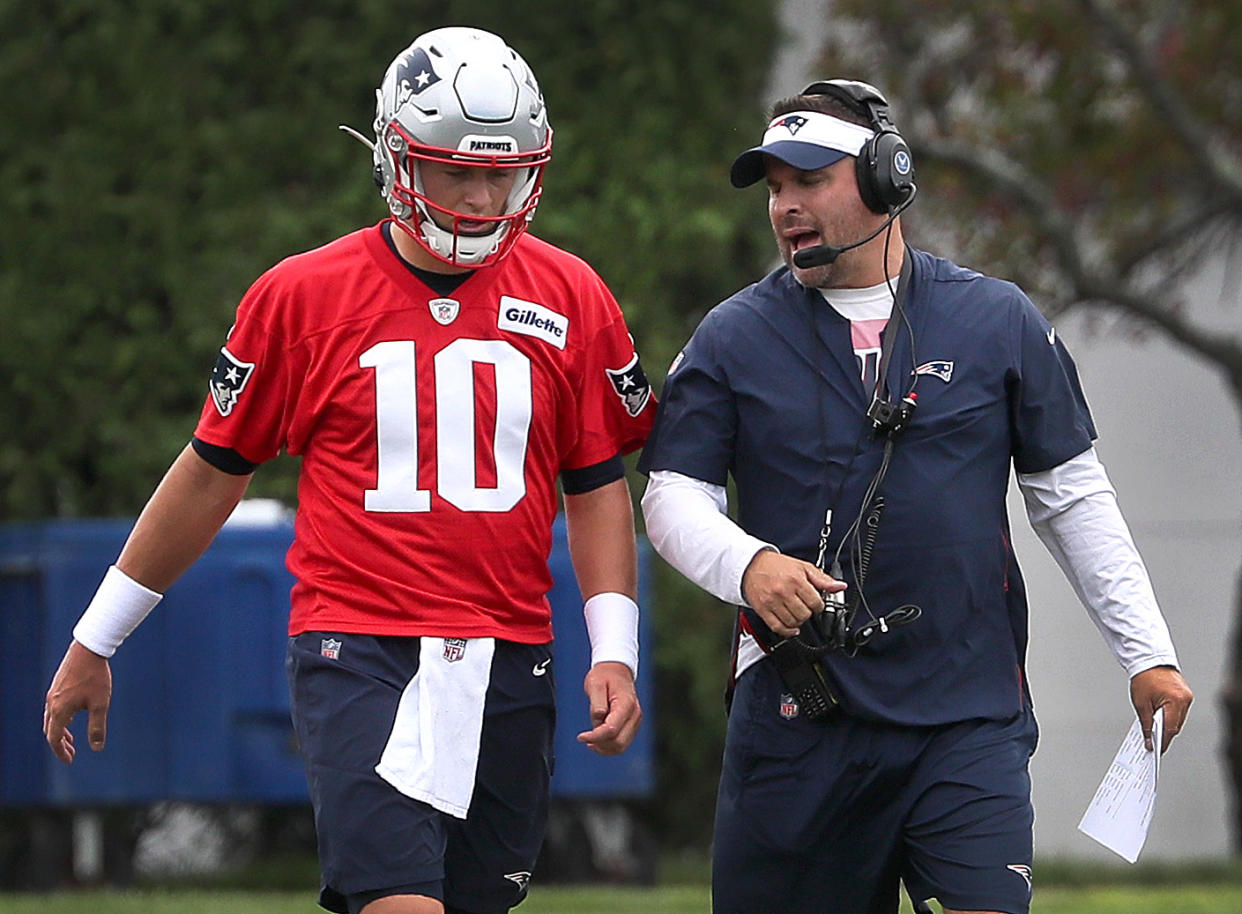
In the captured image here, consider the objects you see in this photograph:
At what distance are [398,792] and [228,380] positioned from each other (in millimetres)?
908

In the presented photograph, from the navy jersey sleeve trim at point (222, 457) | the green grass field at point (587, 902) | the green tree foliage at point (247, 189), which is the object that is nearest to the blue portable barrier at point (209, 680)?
the green grass field at point (587, 902)

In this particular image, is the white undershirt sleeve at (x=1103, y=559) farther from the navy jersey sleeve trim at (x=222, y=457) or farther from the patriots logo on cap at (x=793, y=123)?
the navy jersey sleeve trim at (x=222, y=457)

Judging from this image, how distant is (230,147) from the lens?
11.3 metres

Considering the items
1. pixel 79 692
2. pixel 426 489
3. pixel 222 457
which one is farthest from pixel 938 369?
pixel 79 692

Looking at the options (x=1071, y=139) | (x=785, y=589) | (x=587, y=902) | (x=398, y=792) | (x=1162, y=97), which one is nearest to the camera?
(x=785, y=589)

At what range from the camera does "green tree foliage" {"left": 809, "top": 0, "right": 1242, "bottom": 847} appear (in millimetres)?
11039

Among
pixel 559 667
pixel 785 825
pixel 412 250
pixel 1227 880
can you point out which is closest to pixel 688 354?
pixel 412 250

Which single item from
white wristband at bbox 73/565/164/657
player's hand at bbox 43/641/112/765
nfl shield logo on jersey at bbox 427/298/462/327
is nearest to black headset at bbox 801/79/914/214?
nfl shield logo on jersey at bbox 427/298/462/327

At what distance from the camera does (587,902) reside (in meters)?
8.89

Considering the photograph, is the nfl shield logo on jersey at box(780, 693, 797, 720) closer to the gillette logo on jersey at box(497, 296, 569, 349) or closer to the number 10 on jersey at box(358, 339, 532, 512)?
the number 10 on jersey at box(358, 339, 532, 512)

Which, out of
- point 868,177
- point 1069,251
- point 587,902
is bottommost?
point 587,902

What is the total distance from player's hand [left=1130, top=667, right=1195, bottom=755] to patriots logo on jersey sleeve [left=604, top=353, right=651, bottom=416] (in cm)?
116

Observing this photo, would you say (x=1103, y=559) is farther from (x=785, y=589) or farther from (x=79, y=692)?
(x=79, y=692)

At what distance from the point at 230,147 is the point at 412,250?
7.07 meters
